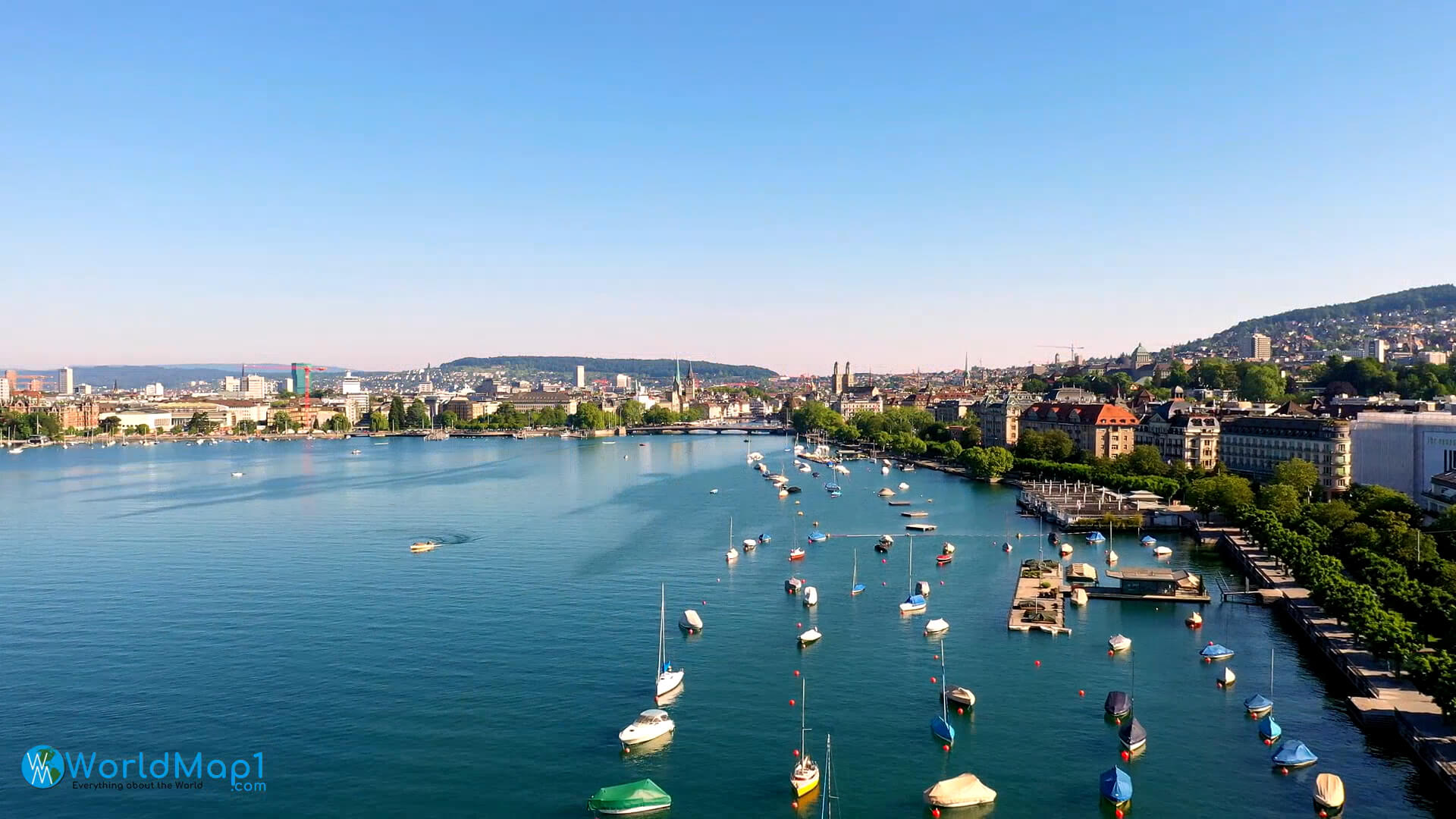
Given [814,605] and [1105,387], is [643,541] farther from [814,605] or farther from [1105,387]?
[1105,387]

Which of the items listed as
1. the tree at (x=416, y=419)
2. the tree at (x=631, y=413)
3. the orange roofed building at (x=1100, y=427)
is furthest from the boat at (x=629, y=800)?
the tree at (x=416, y=419)

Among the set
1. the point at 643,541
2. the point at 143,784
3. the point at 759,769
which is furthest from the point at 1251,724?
the point at 643,541

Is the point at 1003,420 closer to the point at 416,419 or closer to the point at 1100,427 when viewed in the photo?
the point at 1100,427

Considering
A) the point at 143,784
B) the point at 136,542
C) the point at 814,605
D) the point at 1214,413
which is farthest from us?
the point at 1214,413

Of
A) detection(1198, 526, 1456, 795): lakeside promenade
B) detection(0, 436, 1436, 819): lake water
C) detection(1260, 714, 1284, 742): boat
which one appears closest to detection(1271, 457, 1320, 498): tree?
detection(0, 436, 1436, 819): lake water

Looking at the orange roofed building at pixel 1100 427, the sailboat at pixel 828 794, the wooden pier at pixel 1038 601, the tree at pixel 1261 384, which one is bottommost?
the sailboat at pixel 828 794

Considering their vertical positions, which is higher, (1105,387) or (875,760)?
(1105,387)

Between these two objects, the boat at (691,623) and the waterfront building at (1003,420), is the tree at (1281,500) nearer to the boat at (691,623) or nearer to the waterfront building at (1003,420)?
the boat at (691,623)
